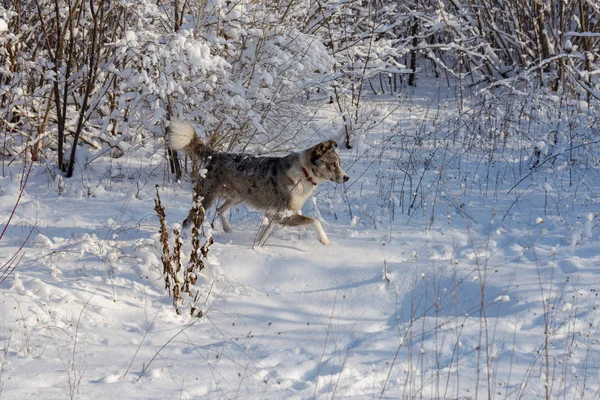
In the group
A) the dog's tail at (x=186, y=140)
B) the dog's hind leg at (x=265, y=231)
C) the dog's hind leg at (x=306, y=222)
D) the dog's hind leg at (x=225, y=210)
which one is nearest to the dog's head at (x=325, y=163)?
the dog's hind leg at (x=306, y=222)

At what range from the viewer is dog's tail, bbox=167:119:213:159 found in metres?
6.79

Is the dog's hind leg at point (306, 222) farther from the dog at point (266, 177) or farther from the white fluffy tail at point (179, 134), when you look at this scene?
the white fluffy tail at point (179, 134)

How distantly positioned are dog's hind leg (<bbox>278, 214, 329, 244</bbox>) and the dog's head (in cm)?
51

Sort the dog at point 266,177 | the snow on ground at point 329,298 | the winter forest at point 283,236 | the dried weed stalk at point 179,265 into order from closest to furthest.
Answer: the snow on ground at point 329,298 < the winter forest at point 283,236 < the dried weed stalk at point 179,265 < the dog at point 266,177

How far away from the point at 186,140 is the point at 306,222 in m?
1.54

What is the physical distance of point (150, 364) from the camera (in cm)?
422

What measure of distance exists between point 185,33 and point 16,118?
4.23m

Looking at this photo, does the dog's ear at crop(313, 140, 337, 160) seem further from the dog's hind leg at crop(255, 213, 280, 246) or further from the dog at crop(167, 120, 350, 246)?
the dog's hind leg at crop(255, 213, 280, 246)

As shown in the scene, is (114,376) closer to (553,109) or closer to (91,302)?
(91,302)

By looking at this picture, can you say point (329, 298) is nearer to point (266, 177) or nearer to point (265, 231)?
point (265, 231)

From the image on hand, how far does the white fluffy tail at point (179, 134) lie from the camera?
6773 mm

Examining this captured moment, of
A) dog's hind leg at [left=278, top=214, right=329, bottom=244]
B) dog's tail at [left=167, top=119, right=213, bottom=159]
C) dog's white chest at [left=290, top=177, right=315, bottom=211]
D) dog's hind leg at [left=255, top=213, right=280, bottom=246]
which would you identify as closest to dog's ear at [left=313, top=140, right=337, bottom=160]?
dog's white chest at [left=290, top=177, right=315, bottom=211]

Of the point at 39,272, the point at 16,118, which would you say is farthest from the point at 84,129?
the point at 39,272

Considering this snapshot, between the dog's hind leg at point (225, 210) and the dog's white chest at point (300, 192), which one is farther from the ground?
the dog's white chest at point (300, 192)
